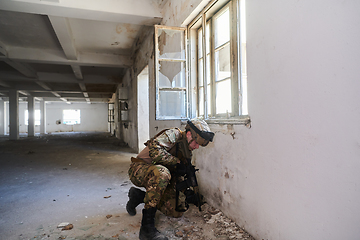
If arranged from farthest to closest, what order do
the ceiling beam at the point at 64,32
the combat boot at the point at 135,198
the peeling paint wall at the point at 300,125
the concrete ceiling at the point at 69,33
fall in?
1. the ceiling beam at the point at 64,32
2. the concrete ceiling at the point at 69,33
3. the combat boot at the point at 135,198
4. the peeling paint wall at the point at 300,125

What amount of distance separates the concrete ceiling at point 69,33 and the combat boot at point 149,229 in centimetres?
308

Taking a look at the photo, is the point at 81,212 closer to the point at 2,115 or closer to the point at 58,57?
the point at 58,57

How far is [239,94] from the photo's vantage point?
1.94 metres

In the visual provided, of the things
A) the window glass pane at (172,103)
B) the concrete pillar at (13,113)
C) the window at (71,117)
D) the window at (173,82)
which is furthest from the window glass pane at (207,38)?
the window at (71,117)

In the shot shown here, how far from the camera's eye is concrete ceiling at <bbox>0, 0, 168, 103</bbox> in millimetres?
3424

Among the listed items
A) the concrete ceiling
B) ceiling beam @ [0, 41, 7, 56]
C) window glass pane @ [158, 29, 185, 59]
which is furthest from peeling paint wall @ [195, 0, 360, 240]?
ceiling beam @ [0, 41, 7, 56]

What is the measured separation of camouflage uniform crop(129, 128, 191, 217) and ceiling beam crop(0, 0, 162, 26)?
2529mm

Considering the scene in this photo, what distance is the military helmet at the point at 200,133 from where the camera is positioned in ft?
6.04

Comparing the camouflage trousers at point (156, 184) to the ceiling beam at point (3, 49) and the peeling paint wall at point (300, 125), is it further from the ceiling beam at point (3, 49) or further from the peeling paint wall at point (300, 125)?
the ceiling beam at point (3, 49)

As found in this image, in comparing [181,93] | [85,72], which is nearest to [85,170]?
[181,93]

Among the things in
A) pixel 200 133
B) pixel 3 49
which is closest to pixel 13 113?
pixel 3 49

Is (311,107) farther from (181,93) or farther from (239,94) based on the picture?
(181,93)

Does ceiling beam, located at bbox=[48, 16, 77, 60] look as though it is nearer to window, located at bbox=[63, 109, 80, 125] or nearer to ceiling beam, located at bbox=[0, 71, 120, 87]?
ceiling beam, located at bbox=[0, 71, 120, 87]

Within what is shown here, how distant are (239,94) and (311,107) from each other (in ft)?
2.64
